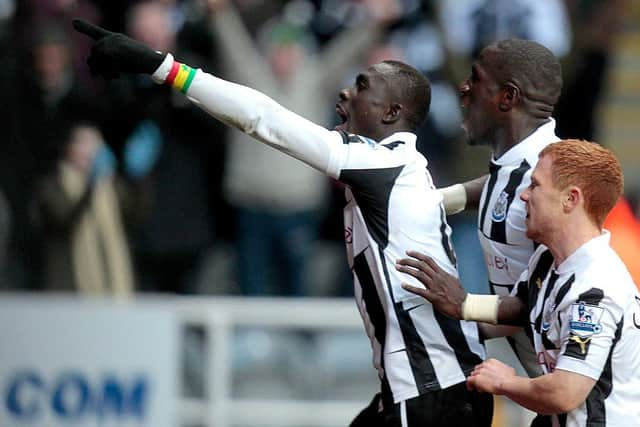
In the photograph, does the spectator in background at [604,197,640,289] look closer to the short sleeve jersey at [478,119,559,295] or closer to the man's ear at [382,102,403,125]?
the short sleeve jersey at [478,119,559,295]

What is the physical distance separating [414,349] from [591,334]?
0.74 metres

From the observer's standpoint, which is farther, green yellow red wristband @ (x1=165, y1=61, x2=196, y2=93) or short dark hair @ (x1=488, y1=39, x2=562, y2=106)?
short dark hair @ (x1=488, y1=39, x2=562, y2=106)

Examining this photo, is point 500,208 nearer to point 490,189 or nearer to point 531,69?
point 490,189

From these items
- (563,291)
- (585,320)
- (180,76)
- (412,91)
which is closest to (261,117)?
(180,76)

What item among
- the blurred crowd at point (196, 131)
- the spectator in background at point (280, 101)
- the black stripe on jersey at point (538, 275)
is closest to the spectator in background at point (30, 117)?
the blurred crowd at point (196, 131)

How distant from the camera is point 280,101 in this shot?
10.1 m

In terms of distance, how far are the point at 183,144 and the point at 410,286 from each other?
17.7ft

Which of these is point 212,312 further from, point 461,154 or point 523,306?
point 523,306

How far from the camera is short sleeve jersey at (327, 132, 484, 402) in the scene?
5.17m

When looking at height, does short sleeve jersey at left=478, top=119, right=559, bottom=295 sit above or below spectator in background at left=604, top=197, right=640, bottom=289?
below

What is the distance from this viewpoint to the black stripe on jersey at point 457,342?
5.25 m

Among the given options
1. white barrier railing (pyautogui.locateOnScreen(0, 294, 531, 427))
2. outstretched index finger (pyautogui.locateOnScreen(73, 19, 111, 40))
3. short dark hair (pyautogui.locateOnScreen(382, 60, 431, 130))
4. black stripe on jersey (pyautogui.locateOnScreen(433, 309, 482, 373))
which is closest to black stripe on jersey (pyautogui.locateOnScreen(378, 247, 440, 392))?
black stripe on jersey (pyautogui.locateOnScreen(433, 309, 482, 373))

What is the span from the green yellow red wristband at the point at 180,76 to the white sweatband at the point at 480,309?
1216 mm

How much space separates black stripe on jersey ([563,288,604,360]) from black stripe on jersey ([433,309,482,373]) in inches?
23.6
